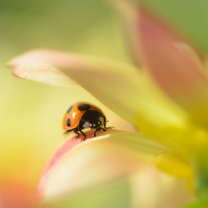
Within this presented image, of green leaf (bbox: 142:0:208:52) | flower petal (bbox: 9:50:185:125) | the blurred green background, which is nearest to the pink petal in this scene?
flower petal (bbox: 9:50:185:125)

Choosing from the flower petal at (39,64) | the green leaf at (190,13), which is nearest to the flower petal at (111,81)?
the flower petal at (39,64)

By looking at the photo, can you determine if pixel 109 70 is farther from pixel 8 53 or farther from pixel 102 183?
pixel 8 53

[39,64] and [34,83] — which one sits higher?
[34,83]

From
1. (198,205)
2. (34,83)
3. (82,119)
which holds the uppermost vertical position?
(34,83)

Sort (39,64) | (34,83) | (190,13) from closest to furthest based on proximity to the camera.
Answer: (39,64) → (190,13) → (34,83)

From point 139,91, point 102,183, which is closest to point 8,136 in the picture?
point 102,183

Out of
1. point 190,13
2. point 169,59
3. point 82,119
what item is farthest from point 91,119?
point 190,13

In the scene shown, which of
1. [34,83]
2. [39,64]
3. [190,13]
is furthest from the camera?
[34,83]

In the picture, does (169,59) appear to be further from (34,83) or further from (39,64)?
(34,83)
